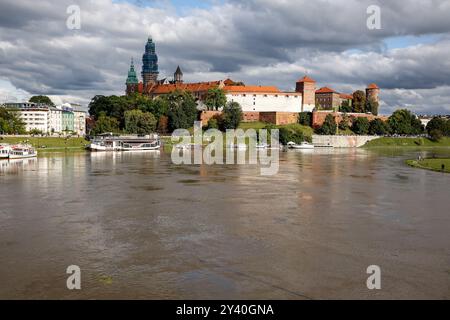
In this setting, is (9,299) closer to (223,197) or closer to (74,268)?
(74,268)

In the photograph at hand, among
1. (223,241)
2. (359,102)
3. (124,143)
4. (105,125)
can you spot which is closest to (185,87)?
(105,125)

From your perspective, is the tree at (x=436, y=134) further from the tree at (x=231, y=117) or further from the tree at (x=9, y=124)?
the tree at (x=9, y=124)

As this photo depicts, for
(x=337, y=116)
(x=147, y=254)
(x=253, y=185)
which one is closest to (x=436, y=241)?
(x=147, y=254)

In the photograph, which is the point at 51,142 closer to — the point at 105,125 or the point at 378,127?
the point at 105,125

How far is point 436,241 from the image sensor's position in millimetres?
11492

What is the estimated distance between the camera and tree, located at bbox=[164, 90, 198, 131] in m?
75.0

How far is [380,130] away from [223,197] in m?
72.2

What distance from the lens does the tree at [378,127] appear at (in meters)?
84.4

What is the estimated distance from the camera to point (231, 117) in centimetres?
7606

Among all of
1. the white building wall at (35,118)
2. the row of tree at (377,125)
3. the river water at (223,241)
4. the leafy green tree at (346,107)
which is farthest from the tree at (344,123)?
the river water at (223,241)

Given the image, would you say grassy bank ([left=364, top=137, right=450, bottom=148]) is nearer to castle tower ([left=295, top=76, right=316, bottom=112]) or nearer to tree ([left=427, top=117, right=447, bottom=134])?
tree ([left=427, top=117, right=447, bottom=134])

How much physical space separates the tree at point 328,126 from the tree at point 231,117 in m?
14.2

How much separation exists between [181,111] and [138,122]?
8302 mm

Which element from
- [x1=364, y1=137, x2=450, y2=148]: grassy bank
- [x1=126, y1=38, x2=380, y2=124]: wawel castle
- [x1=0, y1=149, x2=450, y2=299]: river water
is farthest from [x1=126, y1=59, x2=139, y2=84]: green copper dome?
[x1=0, y1=149, x2=450, y2=299]: river water
